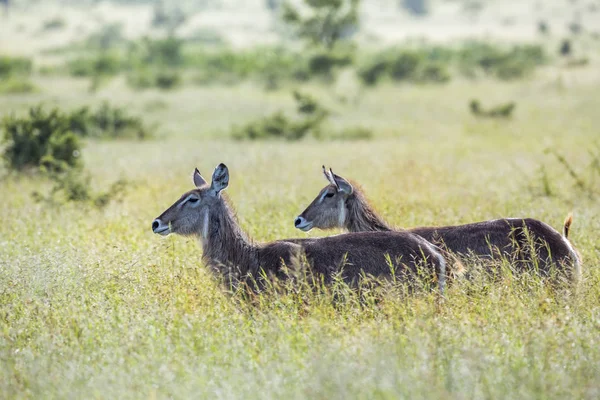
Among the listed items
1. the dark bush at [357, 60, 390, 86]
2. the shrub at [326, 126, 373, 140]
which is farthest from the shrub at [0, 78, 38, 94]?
the shrub at [326, 126, 373, 140]

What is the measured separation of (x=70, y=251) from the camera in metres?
7.91

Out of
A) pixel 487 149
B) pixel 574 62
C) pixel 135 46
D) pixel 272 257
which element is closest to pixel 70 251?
pixel 272 257

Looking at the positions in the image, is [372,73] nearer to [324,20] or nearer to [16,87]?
[324,20]

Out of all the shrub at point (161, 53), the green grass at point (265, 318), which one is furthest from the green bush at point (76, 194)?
the shrub at point (161, 53)

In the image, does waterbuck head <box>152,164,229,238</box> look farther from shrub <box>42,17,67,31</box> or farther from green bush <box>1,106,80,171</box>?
shrub <box>42,17,67,31</box>

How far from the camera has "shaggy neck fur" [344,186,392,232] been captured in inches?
293

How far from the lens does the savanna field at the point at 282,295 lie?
15.5 feet

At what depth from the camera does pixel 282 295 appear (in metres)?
6.18

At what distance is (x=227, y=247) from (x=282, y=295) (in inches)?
26.0

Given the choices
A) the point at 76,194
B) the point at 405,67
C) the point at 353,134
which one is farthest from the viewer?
the point at 405,67

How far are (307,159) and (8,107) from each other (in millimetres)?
12290

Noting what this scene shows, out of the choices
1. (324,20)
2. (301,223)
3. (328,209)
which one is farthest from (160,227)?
(324,20)

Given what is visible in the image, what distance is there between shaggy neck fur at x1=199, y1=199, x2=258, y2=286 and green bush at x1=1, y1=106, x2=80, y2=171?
296 inches

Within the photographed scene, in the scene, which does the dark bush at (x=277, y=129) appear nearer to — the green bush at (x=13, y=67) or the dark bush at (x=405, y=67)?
the dark bush at (x=405, y=67)
